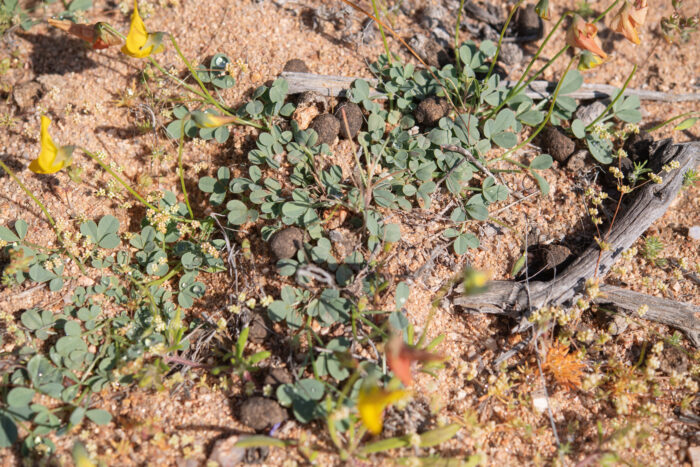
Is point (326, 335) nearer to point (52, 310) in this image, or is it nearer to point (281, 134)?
point (281, 134)

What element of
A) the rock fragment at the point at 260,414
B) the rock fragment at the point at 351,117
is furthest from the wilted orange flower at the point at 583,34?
the rock fragment at the point at 260,414

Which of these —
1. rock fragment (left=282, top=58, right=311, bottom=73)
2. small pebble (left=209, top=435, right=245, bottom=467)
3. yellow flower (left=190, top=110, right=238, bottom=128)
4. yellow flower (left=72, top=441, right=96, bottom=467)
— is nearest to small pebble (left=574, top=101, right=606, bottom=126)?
rock fragment (left=282, top=58, right=311, bottom=73)

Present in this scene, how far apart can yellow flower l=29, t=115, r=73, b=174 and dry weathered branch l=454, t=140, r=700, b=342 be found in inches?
95.3

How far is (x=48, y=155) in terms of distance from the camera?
2.60 metres

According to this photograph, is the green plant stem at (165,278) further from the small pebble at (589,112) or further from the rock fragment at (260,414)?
the small pebble at (589,112)

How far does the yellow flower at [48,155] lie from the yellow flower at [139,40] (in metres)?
0.61

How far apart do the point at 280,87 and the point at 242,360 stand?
5.96 feet

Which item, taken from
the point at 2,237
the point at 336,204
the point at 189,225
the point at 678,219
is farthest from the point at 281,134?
the point at 678,219

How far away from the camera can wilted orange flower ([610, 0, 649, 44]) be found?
305 cm

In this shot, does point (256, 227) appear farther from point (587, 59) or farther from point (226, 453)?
point (587, 59)

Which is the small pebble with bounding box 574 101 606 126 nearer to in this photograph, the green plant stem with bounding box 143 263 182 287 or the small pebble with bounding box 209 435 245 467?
the green plant stem with bounding box 143 263 182 287

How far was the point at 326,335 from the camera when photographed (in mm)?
2855

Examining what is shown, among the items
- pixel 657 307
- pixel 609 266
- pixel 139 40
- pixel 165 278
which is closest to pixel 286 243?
pixel 165 278

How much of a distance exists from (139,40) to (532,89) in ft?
8.92
